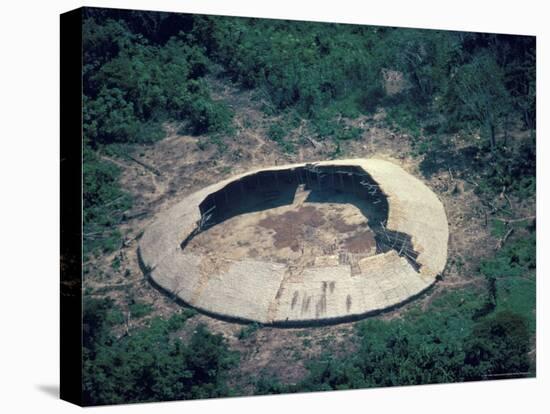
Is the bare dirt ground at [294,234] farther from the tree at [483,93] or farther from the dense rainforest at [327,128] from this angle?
the tree at [483,93]

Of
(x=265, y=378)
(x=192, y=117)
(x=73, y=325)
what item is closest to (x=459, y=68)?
(x=192, y=117)

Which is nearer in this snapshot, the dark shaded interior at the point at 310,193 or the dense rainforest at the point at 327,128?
the dense rainforest at the point at 327,128

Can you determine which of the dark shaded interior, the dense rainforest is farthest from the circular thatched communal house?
the dense rainforest

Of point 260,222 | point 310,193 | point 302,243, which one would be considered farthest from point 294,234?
point 310,193

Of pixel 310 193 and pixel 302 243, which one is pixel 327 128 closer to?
pixel 310 193

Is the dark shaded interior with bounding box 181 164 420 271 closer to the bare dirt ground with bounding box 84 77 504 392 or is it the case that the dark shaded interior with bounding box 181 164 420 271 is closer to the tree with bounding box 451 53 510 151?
the bare dirt ground with bounding box 84 77 504 392

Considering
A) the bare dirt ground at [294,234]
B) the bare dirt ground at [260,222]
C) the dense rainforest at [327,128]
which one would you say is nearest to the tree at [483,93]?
the dense rainforest at [327,128]
